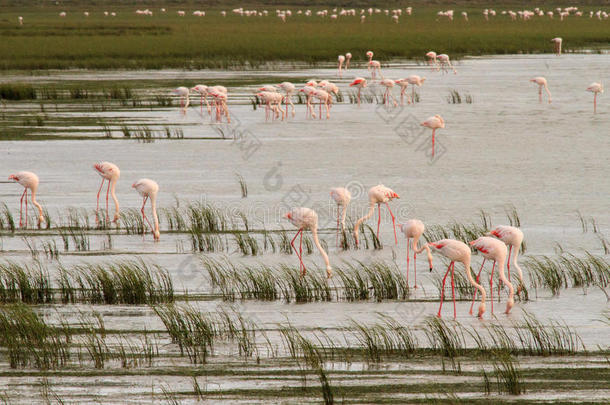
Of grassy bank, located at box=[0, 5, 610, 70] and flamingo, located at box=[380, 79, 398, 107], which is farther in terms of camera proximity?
grassy bank, located at box=[0, 5, 610, 70]

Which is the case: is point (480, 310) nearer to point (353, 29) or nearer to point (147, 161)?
point (147, 161)

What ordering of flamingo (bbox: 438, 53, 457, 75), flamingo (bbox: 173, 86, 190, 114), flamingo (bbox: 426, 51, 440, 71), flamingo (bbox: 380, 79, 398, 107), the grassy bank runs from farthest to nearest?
1. the grassy bank
2. flamingo (bbox: 426, 51, 440, 71)
3. flamingo (bbox: 438, 53, 457, 75)
4. flamingo (bbox: 380, 79, 398, 107)
5. flamingo (bbox: 173, 86, 190, 114)

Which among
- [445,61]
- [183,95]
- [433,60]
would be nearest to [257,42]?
[433,60]

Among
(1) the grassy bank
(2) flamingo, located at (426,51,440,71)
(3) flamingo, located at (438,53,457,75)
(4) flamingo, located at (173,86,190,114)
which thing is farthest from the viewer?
(1) the grassy bank

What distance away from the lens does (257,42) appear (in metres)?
59.5

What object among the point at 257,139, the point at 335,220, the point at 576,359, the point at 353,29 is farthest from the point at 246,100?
the point at 353,29

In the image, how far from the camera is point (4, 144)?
941 inches

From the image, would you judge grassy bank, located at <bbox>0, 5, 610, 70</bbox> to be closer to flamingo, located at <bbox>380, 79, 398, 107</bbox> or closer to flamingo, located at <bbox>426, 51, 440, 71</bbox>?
flamingo, located at <bbox>426, 51, 440, 71</bbox>

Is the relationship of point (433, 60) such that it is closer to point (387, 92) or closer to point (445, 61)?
A: point (445, 61)

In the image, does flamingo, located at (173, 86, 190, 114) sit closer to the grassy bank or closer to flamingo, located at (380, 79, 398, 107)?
flamingo, located at (380, 79, 398, 107)

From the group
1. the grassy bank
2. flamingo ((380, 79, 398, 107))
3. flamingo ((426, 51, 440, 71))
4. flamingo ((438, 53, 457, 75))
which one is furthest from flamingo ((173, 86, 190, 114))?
flamingo ((426, 51, 440, 71))

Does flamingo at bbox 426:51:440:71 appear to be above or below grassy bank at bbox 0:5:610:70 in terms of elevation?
below

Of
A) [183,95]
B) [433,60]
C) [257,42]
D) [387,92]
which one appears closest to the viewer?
[183,95]

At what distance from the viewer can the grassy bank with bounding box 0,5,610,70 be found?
49500 mm
